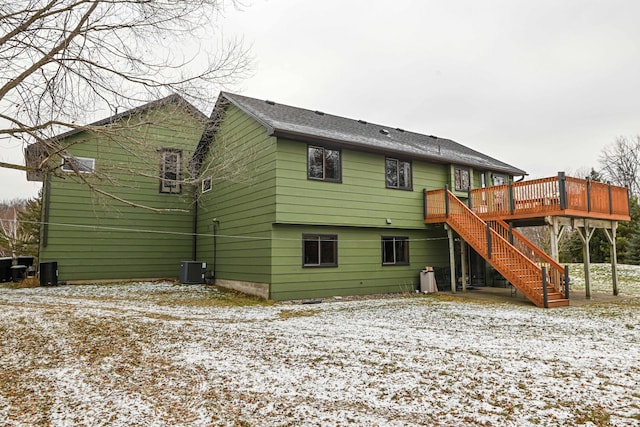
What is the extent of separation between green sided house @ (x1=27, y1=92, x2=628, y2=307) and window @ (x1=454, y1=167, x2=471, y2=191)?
0.22ft

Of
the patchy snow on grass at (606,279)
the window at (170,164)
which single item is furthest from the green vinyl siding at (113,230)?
the patchy snow on grass at (606,279)

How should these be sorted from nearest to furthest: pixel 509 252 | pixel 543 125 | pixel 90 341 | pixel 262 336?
pixel 90 341 → pixel 262 336 → pixel 509 252 → pixel 543 125

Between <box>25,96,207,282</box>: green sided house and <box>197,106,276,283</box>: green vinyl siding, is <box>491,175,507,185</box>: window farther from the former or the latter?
→ <box>25,96,207,282</box>: green sided house

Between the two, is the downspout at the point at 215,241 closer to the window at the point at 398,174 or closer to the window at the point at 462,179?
the window at the point at 398,174

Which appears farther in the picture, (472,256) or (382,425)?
(472,256)

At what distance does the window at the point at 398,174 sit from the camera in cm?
1405

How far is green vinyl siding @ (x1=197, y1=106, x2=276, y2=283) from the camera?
1182cm

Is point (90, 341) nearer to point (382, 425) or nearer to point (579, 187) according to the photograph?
point (382, 425)

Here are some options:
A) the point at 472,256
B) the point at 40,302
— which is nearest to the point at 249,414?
the point at 40,302

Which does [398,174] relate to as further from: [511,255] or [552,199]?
[552,199]

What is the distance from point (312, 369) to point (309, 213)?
736 centimetres

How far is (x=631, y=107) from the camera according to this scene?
3331 centimetres

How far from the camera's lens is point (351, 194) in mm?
12938

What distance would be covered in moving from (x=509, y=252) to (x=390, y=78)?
14621mm
